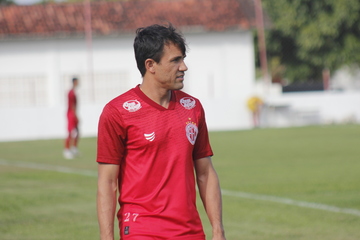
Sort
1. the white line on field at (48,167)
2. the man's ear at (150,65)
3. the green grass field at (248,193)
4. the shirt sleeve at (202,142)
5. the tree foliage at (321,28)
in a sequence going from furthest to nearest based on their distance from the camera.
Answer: the tree foliage at (321,28)
the white line on field at (48,167)
the green grass field at (248,193)
the shirt sleeve at (202,142)
the man's ear at (150,65)

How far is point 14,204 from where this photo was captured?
12367 millimetres

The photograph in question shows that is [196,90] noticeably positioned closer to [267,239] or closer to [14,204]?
[14,204]

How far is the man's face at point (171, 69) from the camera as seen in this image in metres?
4.75

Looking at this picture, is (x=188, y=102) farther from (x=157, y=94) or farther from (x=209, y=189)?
(x=209, y=189)

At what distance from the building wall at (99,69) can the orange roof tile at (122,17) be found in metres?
0.46

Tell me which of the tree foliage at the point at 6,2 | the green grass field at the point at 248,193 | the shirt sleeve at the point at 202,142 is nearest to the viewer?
the shirt sleeve at the point at 202,142

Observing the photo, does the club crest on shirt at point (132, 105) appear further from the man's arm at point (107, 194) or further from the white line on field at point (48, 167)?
the white line on field at point (48, 167)

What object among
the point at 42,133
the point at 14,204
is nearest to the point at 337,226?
the point at 14,204

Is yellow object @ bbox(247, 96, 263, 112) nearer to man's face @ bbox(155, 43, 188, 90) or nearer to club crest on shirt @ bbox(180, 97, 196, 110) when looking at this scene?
club crest on shirt @ bbox(180, 97, 196, 110)

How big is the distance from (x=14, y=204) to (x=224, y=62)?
98.6 feet

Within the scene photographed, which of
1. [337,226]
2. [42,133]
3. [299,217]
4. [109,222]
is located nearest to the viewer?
[109,222]

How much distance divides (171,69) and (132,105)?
12.1 inches

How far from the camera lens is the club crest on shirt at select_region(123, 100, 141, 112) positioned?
467 centimetres

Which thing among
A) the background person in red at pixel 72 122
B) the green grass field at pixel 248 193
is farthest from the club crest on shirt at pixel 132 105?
the background person in red at pixel 72 122
